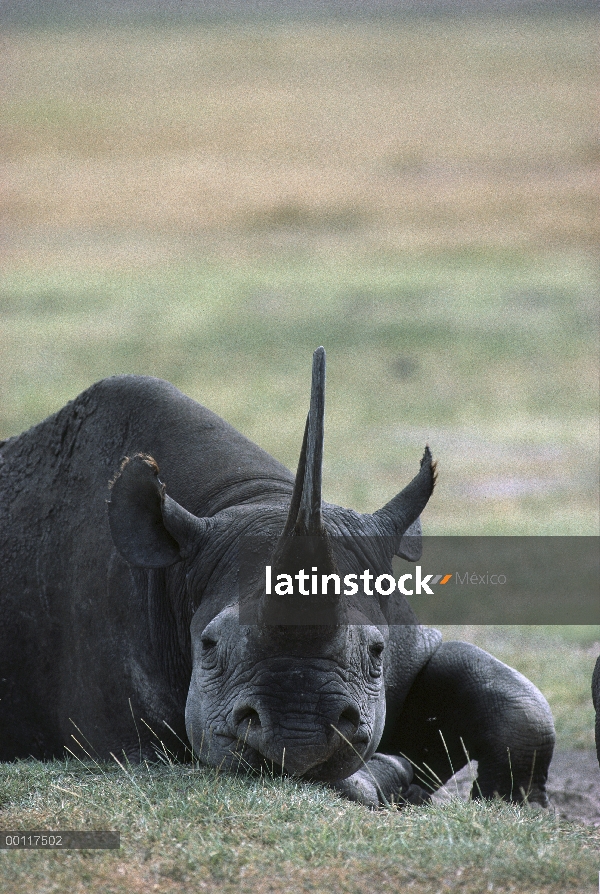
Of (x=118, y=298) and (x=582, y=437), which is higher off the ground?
(x=118, y=298)

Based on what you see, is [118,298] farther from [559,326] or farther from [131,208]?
[559,326]

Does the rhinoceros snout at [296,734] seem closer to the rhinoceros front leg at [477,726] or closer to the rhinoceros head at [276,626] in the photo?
the rhinoceros head at [276,626]

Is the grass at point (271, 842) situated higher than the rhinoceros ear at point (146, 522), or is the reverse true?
the rhinoceros ear at point (146, 522)

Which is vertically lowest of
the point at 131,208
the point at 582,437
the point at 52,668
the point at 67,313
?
the point at 52,668

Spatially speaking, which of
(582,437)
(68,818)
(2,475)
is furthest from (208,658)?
(582,437)

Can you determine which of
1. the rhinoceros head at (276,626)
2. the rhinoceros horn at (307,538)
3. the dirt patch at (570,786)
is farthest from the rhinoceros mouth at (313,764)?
the dirt patch at (570,786)

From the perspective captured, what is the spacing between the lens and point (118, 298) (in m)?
30.8

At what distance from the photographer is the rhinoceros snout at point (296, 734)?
5711 mm

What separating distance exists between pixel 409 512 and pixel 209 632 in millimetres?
1342

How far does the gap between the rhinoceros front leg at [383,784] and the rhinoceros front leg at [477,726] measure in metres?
0.10

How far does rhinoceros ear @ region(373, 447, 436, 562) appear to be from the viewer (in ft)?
22.8

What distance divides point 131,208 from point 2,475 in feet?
84.9

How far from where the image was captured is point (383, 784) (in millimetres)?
7012

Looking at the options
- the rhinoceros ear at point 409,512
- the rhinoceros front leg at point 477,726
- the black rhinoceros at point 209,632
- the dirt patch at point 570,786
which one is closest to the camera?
the black rhinoceros at point 209,632
